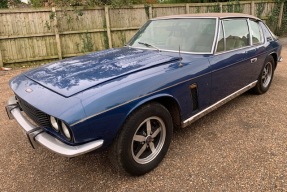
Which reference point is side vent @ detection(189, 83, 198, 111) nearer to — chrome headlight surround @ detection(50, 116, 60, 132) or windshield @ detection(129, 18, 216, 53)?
windshield @ detection(129, 18, 216, 53)

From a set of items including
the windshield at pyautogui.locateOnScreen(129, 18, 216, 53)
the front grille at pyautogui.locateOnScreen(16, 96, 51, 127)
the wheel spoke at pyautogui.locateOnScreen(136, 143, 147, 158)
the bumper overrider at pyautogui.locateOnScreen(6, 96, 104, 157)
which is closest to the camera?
the bumper overrider at pyautogui.locateOnScreen(6, 96, 104, 157)

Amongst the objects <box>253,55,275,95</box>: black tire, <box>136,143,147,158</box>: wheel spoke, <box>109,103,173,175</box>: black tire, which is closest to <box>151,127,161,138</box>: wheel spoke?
<box>109,103,173,175</box>: black tire

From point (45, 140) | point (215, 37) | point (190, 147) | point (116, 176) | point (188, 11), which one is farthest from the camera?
point (188, 11)

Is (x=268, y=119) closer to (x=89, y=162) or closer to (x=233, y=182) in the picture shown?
(x=233, y=182)

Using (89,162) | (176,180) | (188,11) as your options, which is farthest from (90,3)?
(176,180)

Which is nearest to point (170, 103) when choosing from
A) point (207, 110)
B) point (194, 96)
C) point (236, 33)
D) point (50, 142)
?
point (194, 96)

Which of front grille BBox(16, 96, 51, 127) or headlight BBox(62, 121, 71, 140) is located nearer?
headlight BBox(62, 121, 71, 140)

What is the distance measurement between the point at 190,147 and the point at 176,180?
0.68 m

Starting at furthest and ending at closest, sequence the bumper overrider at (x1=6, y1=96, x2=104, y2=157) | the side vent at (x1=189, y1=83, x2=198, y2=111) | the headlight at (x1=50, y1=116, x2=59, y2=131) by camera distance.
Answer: the side vent at (x1=189, y1=83, x2=198, y2=111), the headlight at (x1=50, y1=116, x2=59, y2=131), the bumper overrider at (x1=6, y1=96, x2=104, y2=157)

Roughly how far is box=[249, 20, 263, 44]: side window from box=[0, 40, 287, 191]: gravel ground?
142 centimetres

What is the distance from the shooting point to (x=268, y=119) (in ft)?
12.7

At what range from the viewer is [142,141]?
2691mm

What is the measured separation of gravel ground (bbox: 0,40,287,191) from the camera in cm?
258

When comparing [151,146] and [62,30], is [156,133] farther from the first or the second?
[62,30]
